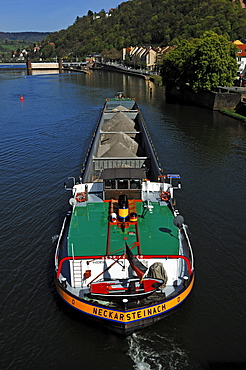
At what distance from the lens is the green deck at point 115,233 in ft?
52.7

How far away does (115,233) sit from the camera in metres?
17.3

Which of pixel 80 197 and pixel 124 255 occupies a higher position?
pixel 80 197

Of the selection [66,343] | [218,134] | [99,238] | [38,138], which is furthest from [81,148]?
[66,343]

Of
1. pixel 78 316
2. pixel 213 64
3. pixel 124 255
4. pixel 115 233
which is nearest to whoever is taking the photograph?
pixel 124 255

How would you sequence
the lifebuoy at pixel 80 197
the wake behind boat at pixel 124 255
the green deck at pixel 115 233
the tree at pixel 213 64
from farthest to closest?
the tree at pixel 213 64 < the lifebuoy at pixel 80 197 < the green deck at pixel 115 233 < the wake behind boat at pixel 124 255

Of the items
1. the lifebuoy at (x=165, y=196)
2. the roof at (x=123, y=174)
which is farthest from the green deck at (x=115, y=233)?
the roof at (x=123, y=174)

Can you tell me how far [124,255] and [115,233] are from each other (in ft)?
7.64

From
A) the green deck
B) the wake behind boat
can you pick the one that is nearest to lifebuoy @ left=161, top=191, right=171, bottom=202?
the wake behind boat

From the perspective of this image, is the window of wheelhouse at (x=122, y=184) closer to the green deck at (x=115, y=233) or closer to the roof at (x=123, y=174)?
the roof at (x=123, y=174)

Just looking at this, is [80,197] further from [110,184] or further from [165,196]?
[165,196]

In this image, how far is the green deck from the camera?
16.1m

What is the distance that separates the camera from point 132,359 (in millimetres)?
13617

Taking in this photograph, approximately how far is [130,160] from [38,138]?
2195cm

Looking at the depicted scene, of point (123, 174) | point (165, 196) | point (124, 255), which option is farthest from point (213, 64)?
point (124, 255)
